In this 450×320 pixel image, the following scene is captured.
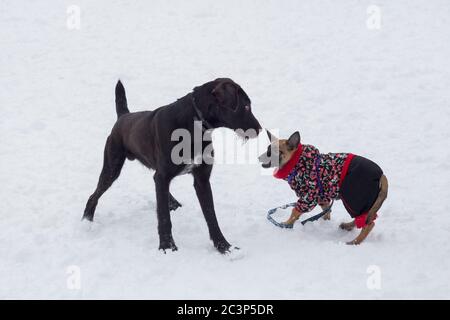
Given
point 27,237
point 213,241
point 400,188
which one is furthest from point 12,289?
point 400,188

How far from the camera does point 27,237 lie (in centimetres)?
590

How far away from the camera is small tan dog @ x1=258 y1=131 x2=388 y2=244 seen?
5715mm

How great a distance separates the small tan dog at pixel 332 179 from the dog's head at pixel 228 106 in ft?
3.67

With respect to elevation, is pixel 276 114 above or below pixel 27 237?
above

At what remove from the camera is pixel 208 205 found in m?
5.75

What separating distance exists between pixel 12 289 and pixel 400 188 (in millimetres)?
5304

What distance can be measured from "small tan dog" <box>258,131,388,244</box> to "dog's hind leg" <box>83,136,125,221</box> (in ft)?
5.77

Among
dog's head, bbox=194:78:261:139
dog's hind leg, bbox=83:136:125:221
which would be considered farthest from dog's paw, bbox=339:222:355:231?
dog's hind leg, bbox=83:136:125:221

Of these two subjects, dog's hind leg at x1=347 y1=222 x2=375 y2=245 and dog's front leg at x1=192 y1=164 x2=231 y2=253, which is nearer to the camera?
dog's front leg at x1=192 y1=164 x2=231 y2=253

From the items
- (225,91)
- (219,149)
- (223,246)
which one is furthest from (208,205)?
(219,149)

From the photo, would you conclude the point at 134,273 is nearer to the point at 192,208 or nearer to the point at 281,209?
the point at 192,208

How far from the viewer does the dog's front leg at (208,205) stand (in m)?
5.63

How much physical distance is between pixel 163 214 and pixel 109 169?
3.86 ft

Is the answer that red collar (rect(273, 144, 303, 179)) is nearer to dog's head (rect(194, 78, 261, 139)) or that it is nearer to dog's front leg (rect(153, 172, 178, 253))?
dog's head (rect(194, 78, 261, 139))
